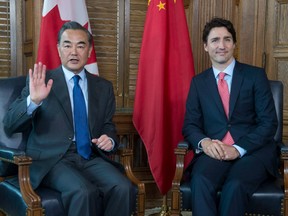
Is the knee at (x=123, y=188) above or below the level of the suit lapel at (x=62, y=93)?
below

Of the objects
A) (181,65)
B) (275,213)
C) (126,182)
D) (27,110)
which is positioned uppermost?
(181,65)

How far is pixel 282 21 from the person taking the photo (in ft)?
11.5

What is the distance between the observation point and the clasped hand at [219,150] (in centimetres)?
246

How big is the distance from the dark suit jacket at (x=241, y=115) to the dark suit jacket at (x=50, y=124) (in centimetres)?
57

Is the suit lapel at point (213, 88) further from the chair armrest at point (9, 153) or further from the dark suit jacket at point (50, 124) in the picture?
the chair armrest at point (9, 153)

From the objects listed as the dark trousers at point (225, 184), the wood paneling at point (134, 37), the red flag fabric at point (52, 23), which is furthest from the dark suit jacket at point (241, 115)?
the red flag fabric at point (52, 23)

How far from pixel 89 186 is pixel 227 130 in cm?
95

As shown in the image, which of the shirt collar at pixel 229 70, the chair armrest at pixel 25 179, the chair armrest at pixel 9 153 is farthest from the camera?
the shirt collar at pixel 229 70

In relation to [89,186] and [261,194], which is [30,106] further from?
[261,194]

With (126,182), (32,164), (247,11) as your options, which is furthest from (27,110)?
→ (247,11)

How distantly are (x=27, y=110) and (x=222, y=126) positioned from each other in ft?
3.86

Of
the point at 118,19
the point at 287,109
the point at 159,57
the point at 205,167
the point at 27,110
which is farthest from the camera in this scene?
the point at 118,19

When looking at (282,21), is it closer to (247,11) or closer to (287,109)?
(247,11)

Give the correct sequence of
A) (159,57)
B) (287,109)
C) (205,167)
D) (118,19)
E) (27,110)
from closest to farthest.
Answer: (27,110) → (205,167) → (159,57) → (287,109) → (118,19)
